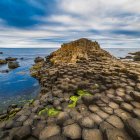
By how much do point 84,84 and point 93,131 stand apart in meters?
3.74

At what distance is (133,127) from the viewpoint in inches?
150

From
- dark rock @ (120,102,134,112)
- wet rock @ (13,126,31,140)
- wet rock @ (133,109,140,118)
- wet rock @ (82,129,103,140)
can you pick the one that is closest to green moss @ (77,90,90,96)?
dark rock @ (120,102,134,112)

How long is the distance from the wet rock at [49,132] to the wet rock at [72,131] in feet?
0.72

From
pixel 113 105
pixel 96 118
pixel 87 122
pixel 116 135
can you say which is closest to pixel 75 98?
pixel 113 105

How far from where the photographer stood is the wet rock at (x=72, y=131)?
154 inches

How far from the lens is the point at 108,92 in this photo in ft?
21.6

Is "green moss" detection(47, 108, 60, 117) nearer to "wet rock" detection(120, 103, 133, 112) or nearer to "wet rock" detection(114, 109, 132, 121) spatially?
"wet rock" detection(114, 109, 132, 121)

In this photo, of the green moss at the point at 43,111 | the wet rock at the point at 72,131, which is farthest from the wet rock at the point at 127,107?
the green moss at the point at 43,111

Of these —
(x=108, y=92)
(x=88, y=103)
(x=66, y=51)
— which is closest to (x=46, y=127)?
(x=88, y=103)

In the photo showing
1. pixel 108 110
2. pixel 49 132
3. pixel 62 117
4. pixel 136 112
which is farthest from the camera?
pixel 108 110

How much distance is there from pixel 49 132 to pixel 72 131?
62cm

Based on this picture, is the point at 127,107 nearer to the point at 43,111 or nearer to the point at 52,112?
the point at 52,112

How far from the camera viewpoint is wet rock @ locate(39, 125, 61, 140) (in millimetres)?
4074

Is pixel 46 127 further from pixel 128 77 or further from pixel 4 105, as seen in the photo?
pixel 4 105
